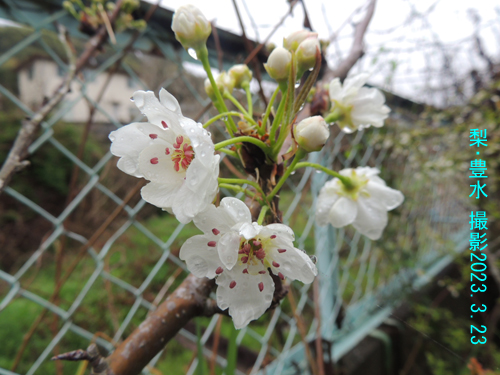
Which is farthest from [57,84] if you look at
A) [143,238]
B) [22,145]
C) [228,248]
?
[228,248]

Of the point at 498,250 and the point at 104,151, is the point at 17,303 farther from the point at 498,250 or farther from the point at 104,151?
the point at 498,250

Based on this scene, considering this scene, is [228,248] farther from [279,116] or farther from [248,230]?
[279,116]

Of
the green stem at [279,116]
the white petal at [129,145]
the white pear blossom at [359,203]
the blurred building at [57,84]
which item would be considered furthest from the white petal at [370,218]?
the blurred building at [57,84]

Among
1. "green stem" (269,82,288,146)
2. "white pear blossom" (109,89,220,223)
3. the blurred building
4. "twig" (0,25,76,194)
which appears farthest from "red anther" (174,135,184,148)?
the blurred building

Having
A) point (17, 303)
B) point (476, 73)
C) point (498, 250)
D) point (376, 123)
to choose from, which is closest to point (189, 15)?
point (376, 123)

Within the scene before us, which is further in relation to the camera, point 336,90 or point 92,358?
point 336,90

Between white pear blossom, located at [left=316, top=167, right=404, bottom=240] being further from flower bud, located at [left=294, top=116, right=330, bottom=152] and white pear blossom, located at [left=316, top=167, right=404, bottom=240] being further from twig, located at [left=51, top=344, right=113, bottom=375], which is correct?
twig, located at [left=51, top=344, right=113, bottom=375]

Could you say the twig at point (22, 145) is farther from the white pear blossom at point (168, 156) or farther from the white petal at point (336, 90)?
the white petal at point (336, 90)
